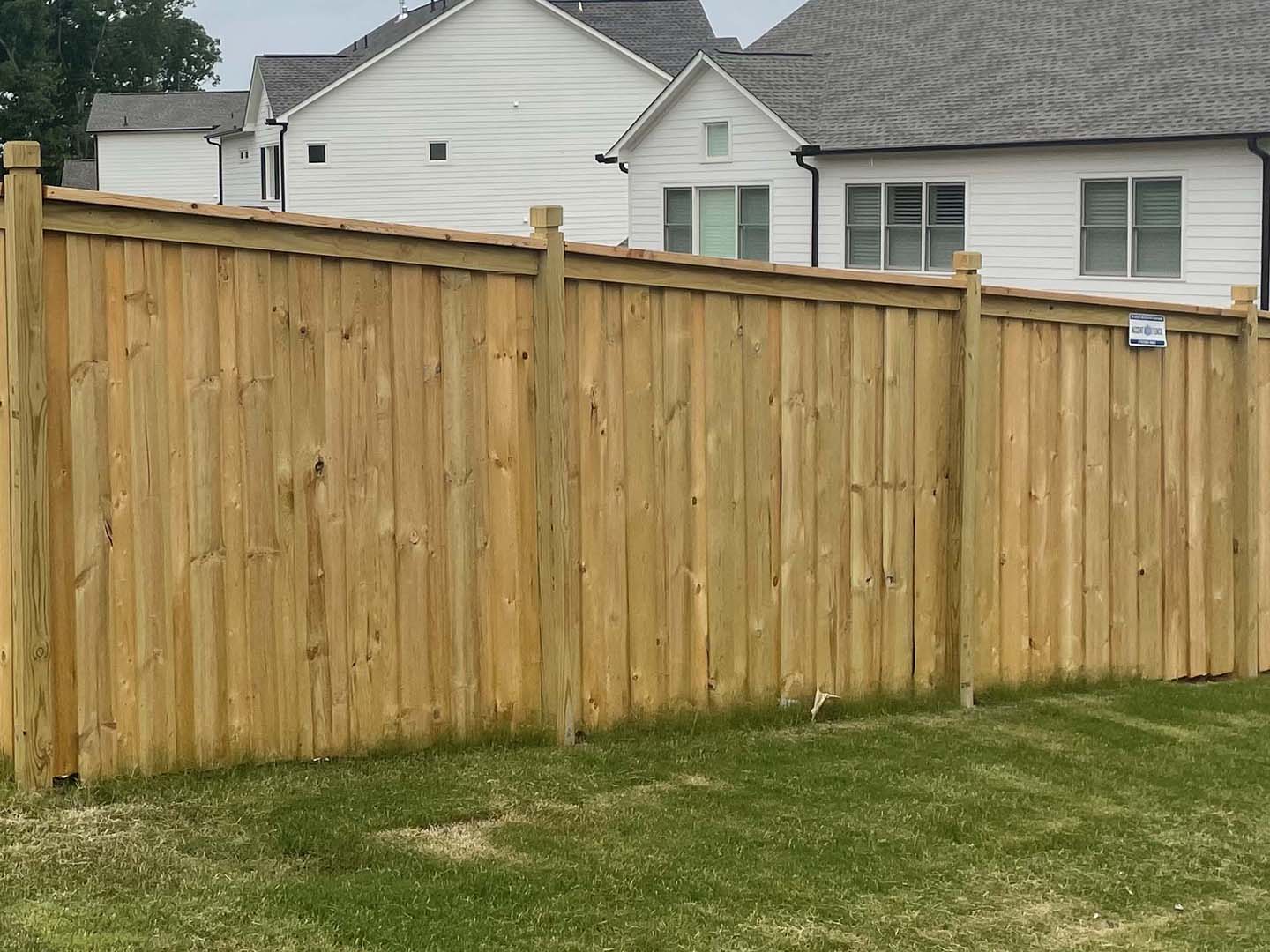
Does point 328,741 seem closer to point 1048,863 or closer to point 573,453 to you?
point 573,453

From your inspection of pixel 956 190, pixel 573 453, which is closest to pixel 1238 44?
pixel 956 190

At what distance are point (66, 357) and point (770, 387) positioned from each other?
287 centimetres

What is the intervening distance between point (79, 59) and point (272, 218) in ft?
279

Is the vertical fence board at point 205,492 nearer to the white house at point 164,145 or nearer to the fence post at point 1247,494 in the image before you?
the fence post at point 1247,494

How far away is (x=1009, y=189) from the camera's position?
23.3 meters

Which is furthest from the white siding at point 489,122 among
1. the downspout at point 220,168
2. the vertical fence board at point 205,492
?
the vertical fence board at point 205,492

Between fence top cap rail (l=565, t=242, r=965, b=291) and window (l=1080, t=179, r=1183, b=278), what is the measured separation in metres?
14.9

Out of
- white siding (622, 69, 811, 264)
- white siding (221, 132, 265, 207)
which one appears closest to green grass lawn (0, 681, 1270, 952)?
white siding (622, 69, 811, 264)

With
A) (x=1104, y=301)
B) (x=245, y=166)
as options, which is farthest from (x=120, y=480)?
(x=245, y=166)

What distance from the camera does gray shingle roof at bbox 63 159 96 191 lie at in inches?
2464

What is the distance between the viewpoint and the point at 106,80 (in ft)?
278

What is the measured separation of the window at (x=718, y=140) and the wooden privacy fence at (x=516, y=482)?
62.8 ft

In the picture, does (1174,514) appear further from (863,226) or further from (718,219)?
(718,219)

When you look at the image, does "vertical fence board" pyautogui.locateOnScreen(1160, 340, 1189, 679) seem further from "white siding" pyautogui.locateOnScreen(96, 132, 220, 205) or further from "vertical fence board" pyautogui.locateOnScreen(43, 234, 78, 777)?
"white siding" pyautogui.locateOnScreen(96, 132, 220, 205)
